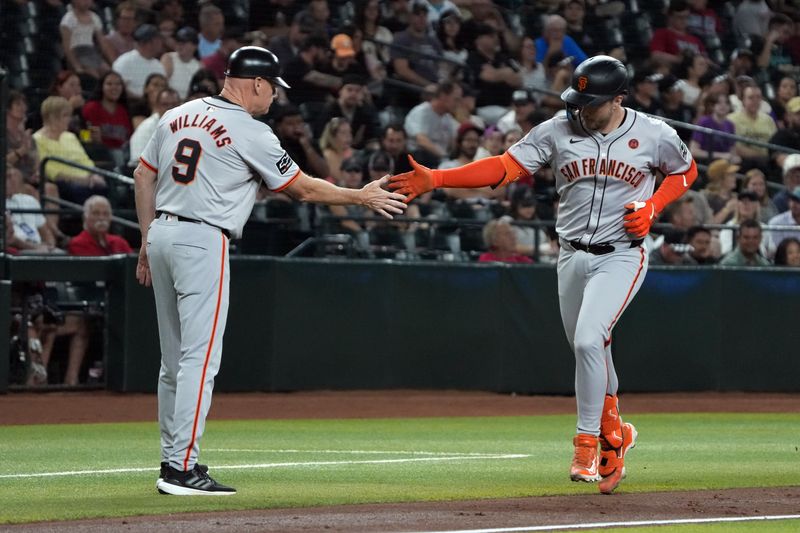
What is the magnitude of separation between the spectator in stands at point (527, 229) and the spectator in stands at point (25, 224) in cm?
472

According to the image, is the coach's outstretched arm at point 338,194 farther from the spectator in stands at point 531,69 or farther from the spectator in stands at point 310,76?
the spectator in stands at point 531,69

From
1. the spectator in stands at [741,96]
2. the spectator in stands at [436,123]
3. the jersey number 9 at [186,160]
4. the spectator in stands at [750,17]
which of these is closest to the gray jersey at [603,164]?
the jersey number 9 at [186,160]

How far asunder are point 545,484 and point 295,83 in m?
9.72

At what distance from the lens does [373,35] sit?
17.5 meters

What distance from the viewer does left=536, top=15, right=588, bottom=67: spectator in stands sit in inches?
725

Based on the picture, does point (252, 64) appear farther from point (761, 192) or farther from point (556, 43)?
point (556, 43)

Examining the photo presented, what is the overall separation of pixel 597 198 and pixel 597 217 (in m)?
0.09

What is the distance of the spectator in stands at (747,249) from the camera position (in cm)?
1461

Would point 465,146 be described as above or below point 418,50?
below

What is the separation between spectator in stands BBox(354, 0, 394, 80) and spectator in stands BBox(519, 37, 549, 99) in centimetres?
179

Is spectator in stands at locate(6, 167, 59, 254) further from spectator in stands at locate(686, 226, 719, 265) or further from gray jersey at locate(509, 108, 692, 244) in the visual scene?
gray jersey at locate(509, 108, 692, 244)

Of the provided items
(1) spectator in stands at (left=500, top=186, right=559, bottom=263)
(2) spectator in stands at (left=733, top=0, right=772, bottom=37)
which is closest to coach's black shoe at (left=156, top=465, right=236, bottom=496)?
(1) spectator in stands at (left=500, top=186, right=559, bottom=263)

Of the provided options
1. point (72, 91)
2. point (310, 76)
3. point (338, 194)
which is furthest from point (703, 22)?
point (338, 194)

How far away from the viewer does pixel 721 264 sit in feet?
48.1
